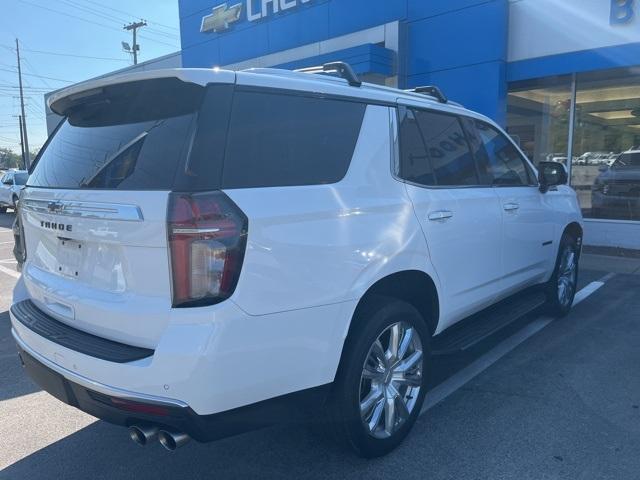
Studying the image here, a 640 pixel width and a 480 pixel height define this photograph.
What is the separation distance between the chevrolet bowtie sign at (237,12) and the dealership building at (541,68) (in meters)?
1.79

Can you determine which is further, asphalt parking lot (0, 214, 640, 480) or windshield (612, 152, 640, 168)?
windshield (612, 152, 640, 168)

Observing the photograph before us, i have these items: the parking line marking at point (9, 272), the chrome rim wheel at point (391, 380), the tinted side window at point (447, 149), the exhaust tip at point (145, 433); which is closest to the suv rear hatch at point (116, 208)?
the exhaust tip at point (145, 433)

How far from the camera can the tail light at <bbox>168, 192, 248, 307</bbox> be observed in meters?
2.11

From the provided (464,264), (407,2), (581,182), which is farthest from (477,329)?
(407,2)

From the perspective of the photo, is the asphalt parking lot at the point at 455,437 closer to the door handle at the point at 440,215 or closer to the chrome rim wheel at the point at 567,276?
the chrome rim wheel at the point at 567,276

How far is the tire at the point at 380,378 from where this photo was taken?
2656 mm

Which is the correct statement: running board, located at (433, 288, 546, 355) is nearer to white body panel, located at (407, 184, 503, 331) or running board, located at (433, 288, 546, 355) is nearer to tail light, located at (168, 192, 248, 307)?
white body panel, located at (407, 184, 503, 331)

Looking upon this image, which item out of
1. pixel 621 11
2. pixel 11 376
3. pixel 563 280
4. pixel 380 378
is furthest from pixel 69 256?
pixel 621 11

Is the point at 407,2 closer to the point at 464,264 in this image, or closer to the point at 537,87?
the point at 537,87

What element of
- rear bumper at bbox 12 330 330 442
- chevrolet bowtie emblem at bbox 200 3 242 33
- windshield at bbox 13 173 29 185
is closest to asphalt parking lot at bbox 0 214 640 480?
rear bumper at bbox 12 330 330 442

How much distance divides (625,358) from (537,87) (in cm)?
742

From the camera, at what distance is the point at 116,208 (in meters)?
2.26

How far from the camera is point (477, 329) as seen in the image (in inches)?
150

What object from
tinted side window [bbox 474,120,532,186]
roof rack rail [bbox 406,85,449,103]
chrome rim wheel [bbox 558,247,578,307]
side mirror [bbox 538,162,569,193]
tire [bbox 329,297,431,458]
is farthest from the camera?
chrome rim wheel [bbox 558,247,578,307]
